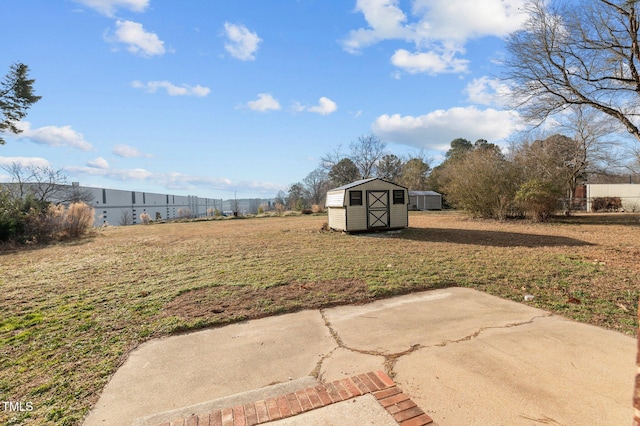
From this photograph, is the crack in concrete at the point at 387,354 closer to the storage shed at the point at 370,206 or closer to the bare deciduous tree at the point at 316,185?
the storage shed at the point at 370,206

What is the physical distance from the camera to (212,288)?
451 cm

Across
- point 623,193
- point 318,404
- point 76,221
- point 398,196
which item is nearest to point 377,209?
point 398,196

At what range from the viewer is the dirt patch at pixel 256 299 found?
3.47m

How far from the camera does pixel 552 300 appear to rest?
146 inches

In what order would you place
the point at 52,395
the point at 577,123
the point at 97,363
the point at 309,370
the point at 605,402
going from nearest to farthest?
the point at 605,402 < the point at 52,395 < the point at 309,370 < the point at 97,363 < the point at 577,123

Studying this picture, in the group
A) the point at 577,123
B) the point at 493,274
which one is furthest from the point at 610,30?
the point at 493,274

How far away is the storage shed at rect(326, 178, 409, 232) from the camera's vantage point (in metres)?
11.0

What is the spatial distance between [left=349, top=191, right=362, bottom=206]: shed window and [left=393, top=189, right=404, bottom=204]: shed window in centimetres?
151

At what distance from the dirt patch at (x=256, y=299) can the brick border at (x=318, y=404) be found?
1509 mm

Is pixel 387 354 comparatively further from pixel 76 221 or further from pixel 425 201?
pixel 425 201

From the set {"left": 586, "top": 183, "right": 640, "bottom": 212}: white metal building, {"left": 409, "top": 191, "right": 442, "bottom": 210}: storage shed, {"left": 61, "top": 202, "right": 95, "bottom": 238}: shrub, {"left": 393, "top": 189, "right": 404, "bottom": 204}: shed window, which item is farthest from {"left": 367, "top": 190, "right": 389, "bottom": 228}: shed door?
{"left": 586, "top": 183, "right": 640, "bottom": 212}: white metal building

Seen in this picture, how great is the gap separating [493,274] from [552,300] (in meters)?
1.26

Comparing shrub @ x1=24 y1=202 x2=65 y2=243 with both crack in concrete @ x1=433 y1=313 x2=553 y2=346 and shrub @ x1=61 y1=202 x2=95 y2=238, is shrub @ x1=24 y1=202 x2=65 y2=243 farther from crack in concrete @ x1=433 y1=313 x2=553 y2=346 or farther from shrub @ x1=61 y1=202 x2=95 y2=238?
crack in concrete @ x1=433 y1=313 x2=553 y2=346

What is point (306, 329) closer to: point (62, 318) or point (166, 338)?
point (166, 338)
